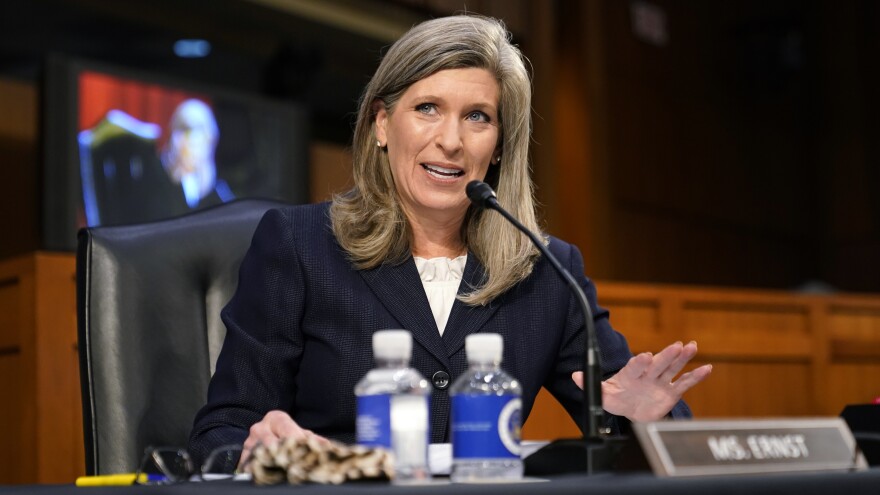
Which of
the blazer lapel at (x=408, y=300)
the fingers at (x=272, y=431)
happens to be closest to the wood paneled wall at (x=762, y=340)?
the blazer lapel at (x=408, y=300)

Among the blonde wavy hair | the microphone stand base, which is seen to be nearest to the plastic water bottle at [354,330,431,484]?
the microphone stand base

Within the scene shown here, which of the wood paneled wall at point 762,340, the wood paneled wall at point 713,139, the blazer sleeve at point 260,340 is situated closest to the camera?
the blazer sleeve at point 260,340

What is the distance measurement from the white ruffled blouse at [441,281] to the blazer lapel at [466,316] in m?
0.02

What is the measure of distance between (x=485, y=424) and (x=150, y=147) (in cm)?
347

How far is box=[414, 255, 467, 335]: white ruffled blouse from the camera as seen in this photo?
71.2 inches

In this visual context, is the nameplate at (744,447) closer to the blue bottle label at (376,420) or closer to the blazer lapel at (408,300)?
the blue bottle label at (376,420)

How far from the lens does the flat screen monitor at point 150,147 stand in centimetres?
399

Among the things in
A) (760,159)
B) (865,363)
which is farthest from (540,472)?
(760,159)

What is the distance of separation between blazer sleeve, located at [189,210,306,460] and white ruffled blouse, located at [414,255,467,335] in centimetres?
21

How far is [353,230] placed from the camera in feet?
6.04

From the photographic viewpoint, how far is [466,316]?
176 cm

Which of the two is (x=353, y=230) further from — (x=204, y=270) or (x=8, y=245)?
(x=8, y=245)

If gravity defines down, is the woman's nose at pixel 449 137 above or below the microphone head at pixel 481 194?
above

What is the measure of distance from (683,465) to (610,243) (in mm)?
5098
